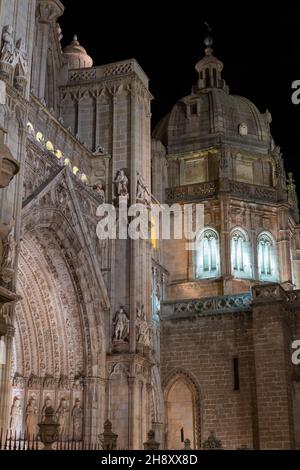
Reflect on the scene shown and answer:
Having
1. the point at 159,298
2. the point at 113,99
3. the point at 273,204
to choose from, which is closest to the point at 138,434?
the point at 159,298

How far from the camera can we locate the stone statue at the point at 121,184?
26.3 meters

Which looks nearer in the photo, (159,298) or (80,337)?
(80,337)

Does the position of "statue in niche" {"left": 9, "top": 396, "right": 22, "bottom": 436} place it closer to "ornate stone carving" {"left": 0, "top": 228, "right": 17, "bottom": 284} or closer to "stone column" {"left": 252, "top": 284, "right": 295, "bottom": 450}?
"ornate stone carving" {"left": 0, "top": 228, "right": 17, "bottom": 284}

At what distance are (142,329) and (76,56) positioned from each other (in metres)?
14.5

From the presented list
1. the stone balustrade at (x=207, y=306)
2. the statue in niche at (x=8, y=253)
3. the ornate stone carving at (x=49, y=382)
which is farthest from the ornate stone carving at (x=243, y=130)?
the statue in niche at (x=8, y=253)

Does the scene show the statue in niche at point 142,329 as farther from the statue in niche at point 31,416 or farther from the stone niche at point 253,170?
the stone niche at point 253,170

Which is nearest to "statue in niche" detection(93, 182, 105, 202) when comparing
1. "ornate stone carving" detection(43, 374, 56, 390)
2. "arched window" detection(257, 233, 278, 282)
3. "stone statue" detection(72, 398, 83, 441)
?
"ornate stone carving" detection(43, 374, 56, 390)

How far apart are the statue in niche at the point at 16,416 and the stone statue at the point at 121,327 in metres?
3.95

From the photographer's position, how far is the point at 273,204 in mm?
39375

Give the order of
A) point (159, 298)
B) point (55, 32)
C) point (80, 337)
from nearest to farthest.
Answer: point (80, 337) < point (55, 32) < point (159, 298)

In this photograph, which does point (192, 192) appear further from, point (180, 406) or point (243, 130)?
point (180, 406)

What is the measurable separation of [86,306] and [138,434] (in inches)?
180

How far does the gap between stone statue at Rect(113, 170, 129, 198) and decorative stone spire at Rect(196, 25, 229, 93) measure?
771 inches

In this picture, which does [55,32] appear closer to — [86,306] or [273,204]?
[86,306]
